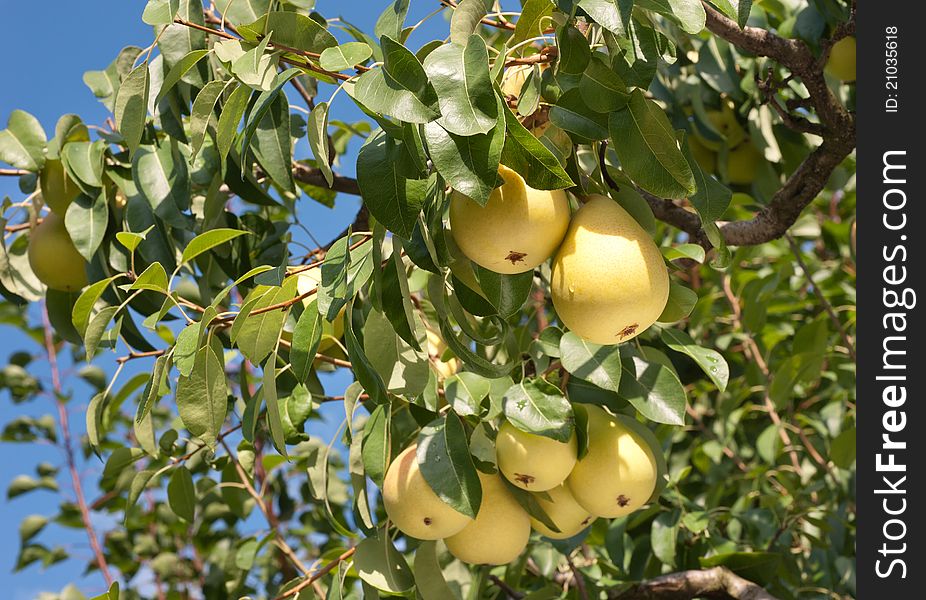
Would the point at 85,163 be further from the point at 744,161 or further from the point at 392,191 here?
the point at 744,161

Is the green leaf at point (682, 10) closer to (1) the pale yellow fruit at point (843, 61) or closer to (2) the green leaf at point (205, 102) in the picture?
(2) the green leaf at point (205, 102)

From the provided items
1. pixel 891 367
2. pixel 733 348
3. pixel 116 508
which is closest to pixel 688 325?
pixel 733 348

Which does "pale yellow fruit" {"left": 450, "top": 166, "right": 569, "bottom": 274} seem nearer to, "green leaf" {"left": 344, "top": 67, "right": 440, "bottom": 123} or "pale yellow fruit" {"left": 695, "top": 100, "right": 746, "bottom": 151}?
"green leaf" {"left": 344, "top": 67, "right": 440, "bottom": 123}

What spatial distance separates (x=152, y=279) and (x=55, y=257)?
688 mm

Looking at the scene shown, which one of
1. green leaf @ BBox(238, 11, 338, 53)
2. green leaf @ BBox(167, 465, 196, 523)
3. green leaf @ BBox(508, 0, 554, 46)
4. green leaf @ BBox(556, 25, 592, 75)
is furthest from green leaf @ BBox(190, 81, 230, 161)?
green leaf @ BBox(167, 465, 196, 523)

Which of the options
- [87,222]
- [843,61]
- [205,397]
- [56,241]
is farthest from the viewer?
[843,61]

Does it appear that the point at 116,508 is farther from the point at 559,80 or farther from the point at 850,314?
the point at 559,80

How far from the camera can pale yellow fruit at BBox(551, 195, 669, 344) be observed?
1205 mm

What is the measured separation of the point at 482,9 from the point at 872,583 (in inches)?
45.0

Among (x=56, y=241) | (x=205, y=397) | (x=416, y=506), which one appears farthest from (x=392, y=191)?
(x=56, y=241)

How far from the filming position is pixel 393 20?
4.26ft

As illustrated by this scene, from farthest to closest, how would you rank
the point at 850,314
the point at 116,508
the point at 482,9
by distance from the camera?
the point at 116,508 → the point at 850,314 → the point at 482,9

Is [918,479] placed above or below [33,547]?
above

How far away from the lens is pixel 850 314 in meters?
3.20
